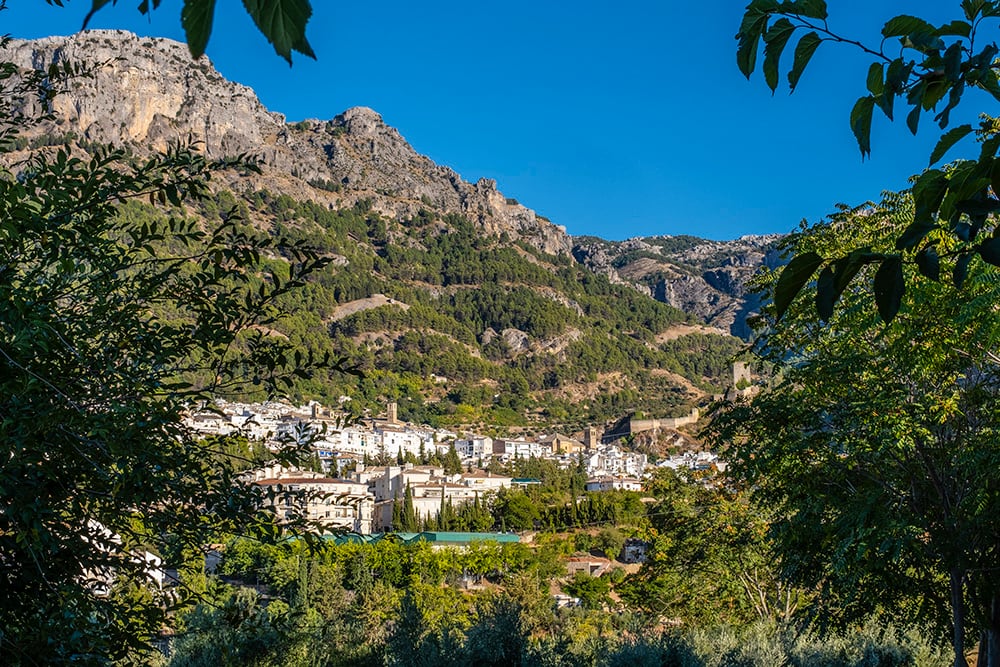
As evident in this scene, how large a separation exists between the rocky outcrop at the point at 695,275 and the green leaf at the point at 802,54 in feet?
522

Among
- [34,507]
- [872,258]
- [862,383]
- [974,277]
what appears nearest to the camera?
[872,258]

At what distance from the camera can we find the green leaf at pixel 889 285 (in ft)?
3.67

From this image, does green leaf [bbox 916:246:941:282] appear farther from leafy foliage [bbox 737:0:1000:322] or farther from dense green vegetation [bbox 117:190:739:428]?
dense green vegetation [bbox 117:190:739:428]

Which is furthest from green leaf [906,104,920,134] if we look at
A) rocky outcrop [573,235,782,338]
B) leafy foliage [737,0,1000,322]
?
rocky outcrop [573,235,782,338]

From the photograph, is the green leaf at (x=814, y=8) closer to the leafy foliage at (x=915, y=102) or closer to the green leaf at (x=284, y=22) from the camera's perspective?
the leafy foliage at (x=915, y=102)

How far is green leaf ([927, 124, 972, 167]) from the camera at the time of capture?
128 centimetres

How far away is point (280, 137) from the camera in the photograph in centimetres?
13950

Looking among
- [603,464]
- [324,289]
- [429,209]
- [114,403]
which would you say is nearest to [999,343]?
[114,403]

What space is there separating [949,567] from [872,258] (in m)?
6.20

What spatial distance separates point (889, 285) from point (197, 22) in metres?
0.88

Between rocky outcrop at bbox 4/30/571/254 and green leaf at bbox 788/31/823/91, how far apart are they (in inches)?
4151

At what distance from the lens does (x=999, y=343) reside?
6.27 m

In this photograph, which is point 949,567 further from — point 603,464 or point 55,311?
point 603,464

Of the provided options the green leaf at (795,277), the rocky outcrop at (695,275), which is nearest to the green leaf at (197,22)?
the green leaf at (795,277)
